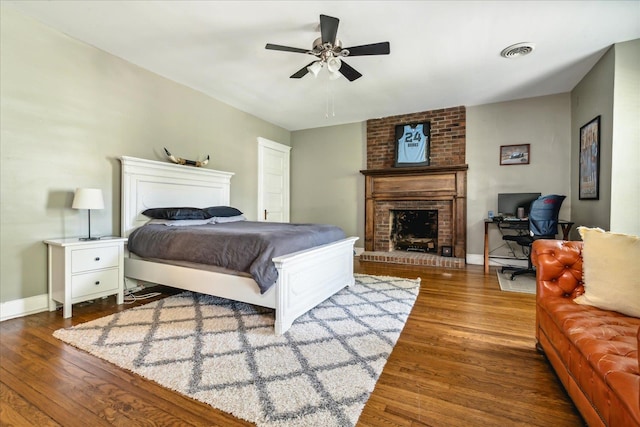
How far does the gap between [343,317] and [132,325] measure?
5.50ft

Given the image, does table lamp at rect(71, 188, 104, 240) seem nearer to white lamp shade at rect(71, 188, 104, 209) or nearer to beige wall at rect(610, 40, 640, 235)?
white lamp shade at rect(71, 188, 104, 209)

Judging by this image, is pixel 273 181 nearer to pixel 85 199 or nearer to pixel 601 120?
pixel 85 199

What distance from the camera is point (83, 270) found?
2.55m

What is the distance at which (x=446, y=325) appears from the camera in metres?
→ 2.34

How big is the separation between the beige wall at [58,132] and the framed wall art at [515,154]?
483cm

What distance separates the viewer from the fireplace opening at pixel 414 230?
17.4ft

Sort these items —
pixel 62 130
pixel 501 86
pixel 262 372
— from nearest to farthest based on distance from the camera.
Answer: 1. pixel 262 372
2. pixel 62 130
3. pixel 501 86

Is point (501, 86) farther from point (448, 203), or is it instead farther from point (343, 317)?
point (343, 317)

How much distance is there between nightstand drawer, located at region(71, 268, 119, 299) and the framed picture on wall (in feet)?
16.7

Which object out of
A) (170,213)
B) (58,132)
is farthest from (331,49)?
(58,132)

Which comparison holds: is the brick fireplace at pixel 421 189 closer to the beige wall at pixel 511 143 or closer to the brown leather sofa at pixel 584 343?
the beige wall at pixel 511 143

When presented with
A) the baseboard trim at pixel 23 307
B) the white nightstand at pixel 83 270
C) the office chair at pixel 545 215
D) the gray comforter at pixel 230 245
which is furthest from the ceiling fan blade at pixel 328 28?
the baseboard trim at pixel 23 307

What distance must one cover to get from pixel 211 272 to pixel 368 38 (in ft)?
8.52

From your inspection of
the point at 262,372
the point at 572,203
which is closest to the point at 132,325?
the point at 262,372
